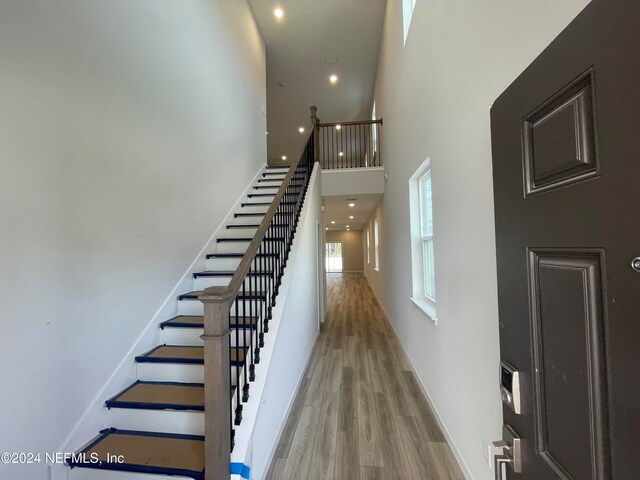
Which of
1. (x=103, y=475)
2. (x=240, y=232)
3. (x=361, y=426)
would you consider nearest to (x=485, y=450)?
(x=361, y=426)

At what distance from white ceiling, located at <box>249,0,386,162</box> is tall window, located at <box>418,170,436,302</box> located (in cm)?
A: 376

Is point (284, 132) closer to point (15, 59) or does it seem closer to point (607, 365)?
point (15, 59)

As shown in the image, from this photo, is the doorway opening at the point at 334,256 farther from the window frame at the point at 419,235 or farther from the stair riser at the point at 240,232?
the window frame at the point at 419,235

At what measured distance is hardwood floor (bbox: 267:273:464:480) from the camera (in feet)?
6.01

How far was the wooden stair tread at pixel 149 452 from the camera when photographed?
147 centimetres

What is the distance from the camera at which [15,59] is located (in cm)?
142

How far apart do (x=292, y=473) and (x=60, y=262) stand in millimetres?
1949

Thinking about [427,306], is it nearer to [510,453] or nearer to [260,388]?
[260,388]

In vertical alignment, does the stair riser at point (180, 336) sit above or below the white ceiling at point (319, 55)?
below

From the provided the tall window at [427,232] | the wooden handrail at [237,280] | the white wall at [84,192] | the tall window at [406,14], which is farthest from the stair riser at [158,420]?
the tall window at [406,14]

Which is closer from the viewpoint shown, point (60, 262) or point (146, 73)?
point (60, 262)

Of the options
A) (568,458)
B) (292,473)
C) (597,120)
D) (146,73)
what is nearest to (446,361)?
(292,473)

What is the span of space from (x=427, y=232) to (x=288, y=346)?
6.13 feet

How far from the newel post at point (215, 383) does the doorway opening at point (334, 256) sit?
1462 cm
